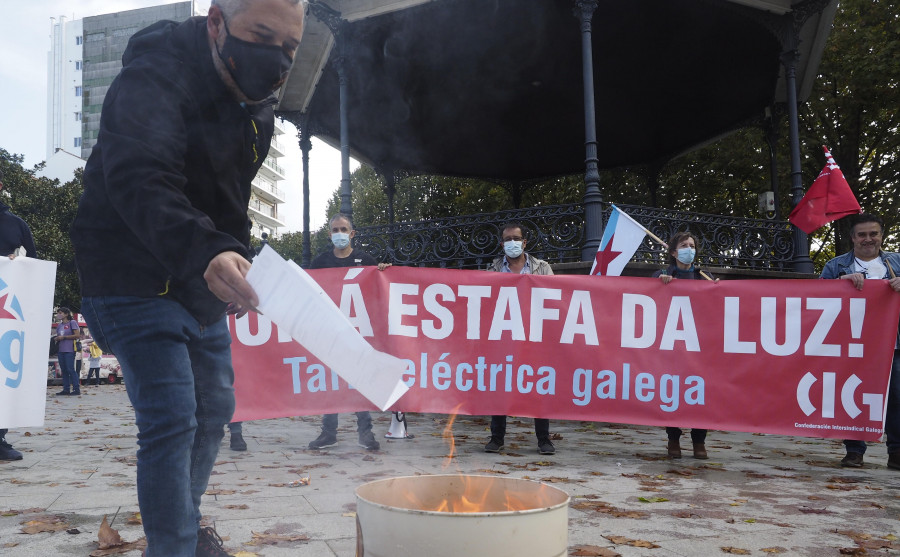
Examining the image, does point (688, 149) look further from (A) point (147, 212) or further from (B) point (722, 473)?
(A) point (147, 212)

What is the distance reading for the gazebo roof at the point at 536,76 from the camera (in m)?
10.4

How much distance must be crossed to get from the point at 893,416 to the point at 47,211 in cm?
3674

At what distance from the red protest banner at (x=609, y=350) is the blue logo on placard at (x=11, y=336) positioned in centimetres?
174

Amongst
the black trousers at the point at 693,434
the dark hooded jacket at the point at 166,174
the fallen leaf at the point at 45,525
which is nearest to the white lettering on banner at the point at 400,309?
the black trousers at the point at 693,434

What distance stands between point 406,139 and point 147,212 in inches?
543

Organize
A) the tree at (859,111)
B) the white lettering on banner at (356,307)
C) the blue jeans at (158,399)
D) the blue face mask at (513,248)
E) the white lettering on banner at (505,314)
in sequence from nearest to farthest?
the blue jeans at (158,399) < the white lettering on banner at (505,314) < the white lettering on banner at (356,307) < the blue face mask at (513,248) < the tree at (859,111)

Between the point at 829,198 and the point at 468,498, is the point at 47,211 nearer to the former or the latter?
the point at 829,198

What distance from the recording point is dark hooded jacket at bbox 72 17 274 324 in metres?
1.68

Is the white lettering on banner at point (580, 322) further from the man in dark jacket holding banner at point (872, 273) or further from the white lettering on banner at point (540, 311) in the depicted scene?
the man in dark jacket holding banner at point (872, 273)

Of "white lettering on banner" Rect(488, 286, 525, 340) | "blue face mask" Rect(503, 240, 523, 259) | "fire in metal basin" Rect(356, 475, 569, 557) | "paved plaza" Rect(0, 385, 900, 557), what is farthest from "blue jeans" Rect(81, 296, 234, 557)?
"blue face mask" Rect(503, 240, 523, 259)

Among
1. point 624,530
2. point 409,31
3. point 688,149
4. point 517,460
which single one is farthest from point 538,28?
point 624,530

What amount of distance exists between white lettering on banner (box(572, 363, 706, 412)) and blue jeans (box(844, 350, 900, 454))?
1.47m

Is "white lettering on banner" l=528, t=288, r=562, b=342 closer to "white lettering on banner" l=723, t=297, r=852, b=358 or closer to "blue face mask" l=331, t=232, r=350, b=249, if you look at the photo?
"white lettering on banner" l=723, t=297, r=852, b=358

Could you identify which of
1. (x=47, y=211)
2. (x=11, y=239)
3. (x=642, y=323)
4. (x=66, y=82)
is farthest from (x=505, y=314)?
(x=66, y=82)
